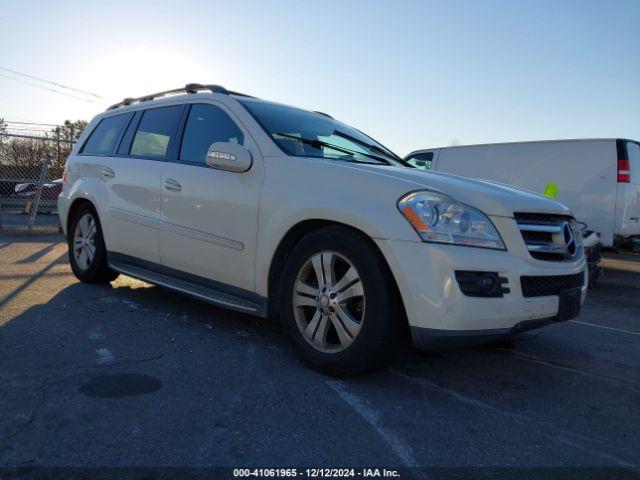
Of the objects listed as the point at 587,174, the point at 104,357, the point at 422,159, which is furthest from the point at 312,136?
the point at 422,159

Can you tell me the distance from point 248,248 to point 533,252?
5.85 feet

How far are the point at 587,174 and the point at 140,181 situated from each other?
853 cm

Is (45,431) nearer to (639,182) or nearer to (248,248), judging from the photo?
(248,248)

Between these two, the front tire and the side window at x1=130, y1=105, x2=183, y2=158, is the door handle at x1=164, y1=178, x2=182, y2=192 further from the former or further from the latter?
the front tire

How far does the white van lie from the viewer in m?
9.98

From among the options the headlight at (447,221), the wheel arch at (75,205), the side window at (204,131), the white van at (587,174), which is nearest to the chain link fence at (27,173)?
the wheel arch at (75,205)

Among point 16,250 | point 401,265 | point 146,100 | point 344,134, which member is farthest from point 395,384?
point 16,250

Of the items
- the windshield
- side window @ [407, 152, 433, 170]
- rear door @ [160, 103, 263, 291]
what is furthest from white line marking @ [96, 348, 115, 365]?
side window @ [407, 152, 433, 170]

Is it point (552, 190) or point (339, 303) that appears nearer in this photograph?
point (339, 303)

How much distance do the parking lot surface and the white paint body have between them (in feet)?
1.61

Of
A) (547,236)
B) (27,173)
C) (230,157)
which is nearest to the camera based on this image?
(547,236)

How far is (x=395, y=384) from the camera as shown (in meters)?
3.31

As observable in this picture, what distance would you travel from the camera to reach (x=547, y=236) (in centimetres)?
337

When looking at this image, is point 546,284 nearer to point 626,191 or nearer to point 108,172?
point 108,172
